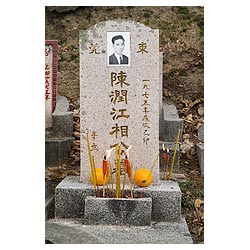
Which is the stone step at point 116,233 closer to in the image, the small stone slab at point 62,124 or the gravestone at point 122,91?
the gravestone at point 122,91

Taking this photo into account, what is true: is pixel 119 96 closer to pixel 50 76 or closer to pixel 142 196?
pixel 142 196

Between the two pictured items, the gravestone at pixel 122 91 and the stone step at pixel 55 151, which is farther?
the stone step at pixel 55 151

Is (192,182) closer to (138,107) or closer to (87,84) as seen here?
(138,107)

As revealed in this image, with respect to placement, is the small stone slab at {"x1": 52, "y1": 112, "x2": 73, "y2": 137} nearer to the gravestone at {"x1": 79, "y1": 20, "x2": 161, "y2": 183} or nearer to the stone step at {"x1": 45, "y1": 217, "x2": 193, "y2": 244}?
the gravestone at {"x1": 79, "y1": 20, "x2": 161, "y2": 183}

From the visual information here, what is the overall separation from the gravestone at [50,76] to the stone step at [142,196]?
2.43m

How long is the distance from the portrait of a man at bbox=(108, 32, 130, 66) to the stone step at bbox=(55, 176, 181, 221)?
3.75 feet

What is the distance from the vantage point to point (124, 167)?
4324mm

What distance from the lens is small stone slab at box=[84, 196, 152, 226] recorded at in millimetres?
4113

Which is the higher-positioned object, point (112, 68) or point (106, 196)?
point (112, 68)

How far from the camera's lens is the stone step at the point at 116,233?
11.6 ft

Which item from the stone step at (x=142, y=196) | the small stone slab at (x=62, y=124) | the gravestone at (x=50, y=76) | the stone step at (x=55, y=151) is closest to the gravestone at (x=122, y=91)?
the stone step at (x=142, y=196)

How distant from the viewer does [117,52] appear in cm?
451

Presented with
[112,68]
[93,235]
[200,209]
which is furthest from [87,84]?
[200,209]

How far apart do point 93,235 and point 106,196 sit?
683mm
